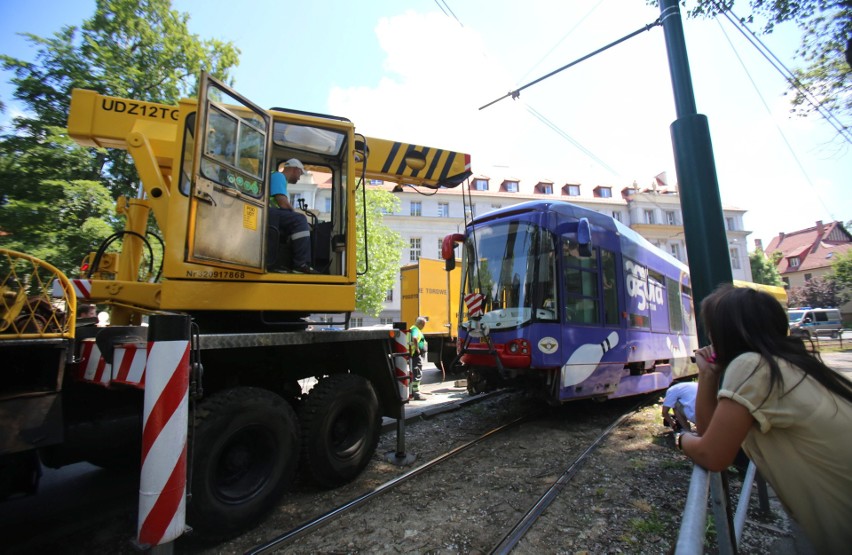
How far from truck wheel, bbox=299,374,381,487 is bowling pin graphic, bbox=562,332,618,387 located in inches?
114

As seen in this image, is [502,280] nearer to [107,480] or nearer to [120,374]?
[120,374]

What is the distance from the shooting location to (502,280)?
6.14 m

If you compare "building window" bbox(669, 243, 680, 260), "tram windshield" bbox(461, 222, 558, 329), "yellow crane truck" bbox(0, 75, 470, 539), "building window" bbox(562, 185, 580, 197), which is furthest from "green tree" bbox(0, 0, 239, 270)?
"building window" bbox(669, 243, 680, 260)

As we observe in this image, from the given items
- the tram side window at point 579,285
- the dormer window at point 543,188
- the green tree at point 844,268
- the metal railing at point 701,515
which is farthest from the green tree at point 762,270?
the metal railing at point 701,515

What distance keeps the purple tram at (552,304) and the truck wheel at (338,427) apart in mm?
2126

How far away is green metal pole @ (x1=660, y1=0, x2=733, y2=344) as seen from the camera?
13.2 ft

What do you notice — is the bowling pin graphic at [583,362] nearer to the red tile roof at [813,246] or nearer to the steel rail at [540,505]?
the steel rail at [540,505]

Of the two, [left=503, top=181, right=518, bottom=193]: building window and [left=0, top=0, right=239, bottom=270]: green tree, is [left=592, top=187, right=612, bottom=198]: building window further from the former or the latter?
[left=0, top=0, right=239, bottom=270]: green tree

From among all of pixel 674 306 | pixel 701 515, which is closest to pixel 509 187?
pixel 674 306

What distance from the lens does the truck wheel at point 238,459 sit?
107 inches

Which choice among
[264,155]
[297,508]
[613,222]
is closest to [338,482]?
[297,508]

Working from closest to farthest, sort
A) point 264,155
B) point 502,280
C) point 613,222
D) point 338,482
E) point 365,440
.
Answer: point 264,155 → point 338,482 → point 365,440 → point 502,280 → point 613,222

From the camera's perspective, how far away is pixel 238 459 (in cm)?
306

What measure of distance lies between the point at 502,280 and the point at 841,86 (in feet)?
31.3
